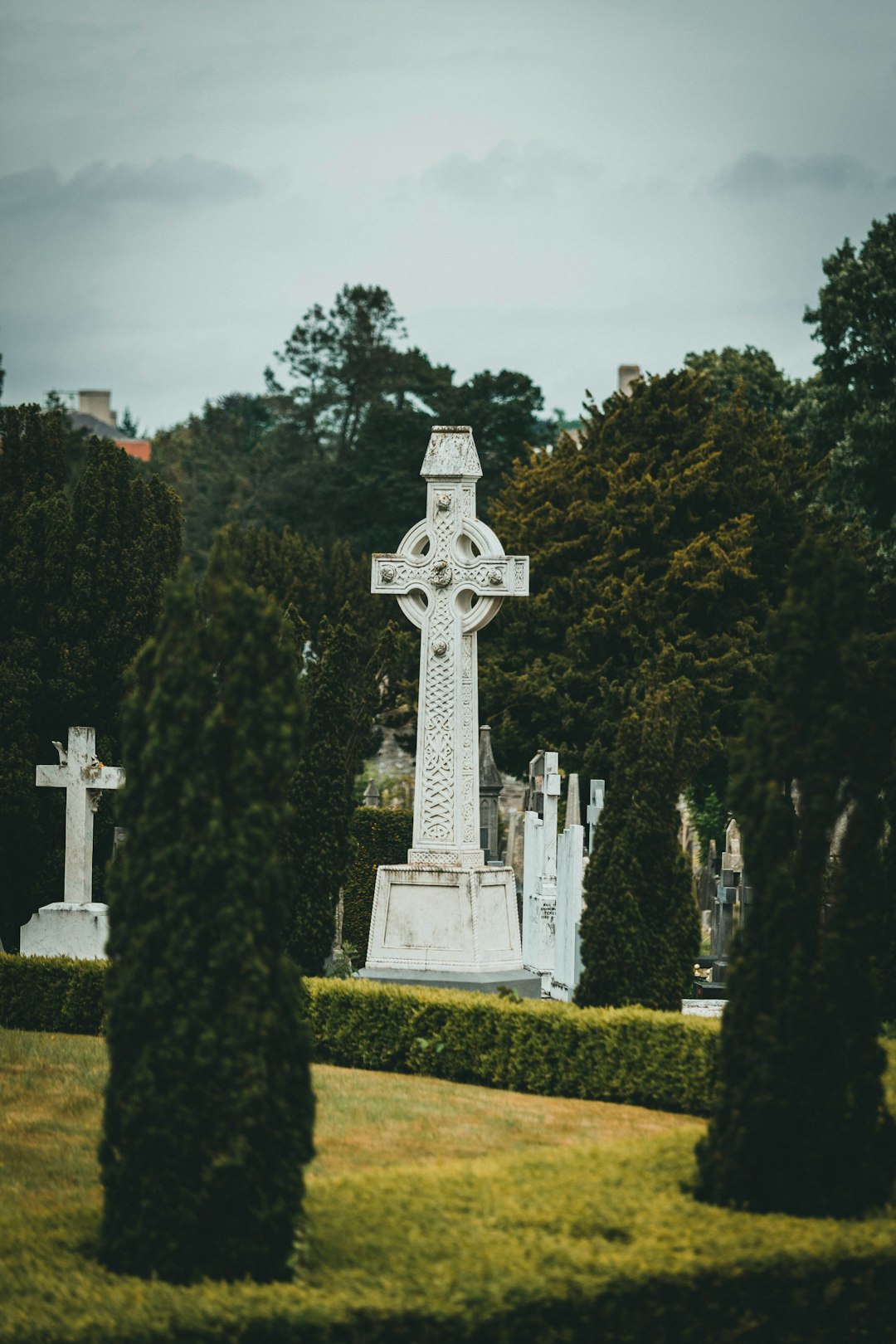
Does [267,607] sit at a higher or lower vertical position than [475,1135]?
higher

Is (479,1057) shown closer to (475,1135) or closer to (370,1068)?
(370,1068)

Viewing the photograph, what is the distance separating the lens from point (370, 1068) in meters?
12.8

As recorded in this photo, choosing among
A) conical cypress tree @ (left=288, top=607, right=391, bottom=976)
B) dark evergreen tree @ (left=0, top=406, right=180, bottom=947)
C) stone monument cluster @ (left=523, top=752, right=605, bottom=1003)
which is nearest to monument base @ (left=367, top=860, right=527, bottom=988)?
conical cypress tree @ (left=288, top=607, right=391, bottom=976)

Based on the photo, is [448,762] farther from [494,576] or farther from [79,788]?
[79,788]

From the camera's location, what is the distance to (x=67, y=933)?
1576cm

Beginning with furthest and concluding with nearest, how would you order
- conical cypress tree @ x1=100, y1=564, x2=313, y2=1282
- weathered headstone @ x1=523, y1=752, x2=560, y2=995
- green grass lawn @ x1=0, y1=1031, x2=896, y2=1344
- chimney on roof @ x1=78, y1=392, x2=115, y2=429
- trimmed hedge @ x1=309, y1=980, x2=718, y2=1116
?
chimney on roof @ x1=78, y1=392, x2=115, y2=429 < weathered headstone @ x1=523, y1=752, x2=560, y2=995 < trimmed hedge @ x1=309, y1=980, x2=718, y2=1116 < conical cypress tree @ x1=100, y1=564, x2=313, y2=1282 < green grass lawn @ x1=0, y1=1031, x2=896, y2=1344

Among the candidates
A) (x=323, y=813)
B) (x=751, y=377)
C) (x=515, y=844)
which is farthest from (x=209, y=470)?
(x=323, y=813)

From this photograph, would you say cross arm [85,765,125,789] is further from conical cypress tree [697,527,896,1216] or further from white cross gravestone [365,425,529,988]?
conical cypress tree [697,527,896,1216]

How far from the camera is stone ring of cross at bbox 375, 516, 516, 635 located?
52.7 ft

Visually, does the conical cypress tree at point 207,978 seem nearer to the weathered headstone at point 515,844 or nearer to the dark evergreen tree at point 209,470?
the weathered headstone at point 515,844

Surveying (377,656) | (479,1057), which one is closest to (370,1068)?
(479,1057)

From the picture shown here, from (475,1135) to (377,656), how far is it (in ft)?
45.7

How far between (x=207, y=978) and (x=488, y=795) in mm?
17369

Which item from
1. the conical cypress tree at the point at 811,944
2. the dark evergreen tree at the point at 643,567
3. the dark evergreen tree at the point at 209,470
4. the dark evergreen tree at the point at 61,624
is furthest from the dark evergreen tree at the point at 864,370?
the conical cypress tree at the point at 811,944
